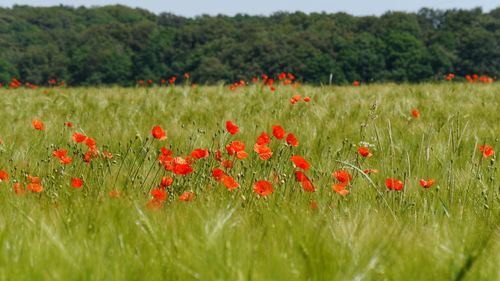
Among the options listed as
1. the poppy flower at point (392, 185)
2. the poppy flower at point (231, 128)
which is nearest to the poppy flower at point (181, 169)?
the poppy flower at point (231, 128)

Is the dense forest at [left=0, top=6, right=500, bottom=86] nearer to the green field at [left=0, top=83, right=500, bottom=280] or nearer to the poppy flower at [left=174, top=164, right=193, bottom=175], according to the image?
the green field at [left=0, top=83, right=500, bottom=280]

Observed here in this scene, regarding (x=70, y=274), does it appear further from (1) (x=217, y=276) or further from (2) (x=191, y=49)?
(2) (x=191, y=49)

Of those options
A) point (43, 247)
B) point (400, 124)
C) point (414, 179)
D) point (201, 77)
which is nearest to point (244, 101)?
point (400, 124)

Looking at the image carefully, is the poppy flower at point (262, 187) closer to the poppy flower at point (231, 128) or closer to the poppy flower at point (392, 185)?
the poppy flower at point (392, 185)

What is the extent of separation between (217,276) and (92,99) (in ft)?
17.3

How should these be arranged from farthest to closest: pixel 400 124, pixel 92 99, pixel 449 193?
pixel 92 99, pixel 400 124, pixel 449 193

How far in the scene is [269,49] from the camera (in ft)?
189

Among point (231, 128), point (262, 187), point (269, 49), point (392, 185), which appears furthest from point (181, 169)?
point (269, 49)

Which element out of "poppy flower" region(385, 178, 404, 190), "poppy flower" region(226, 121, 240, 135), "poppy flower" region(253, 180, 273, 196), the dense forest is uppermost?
"poppy flower" region(226, 121, 240, 135)

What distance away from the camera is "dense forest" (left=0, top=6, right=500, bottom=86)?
55.2m

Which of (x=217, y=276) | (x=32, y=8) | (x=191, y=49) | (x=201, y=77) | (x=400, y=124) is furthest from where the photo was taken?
(x=32, y=8)

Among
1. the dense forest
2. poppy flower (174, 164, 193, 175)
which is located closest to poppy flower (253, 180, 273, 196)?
poppy flower (174, 164, 193, 175)

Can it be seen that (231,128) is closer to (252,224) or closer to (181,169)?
(181,169)

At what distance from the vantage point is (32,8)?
8894 cm
